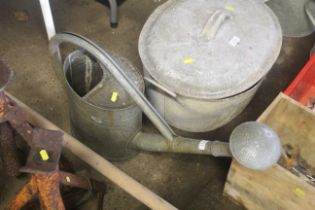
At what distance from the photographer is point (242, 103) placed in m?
1.81

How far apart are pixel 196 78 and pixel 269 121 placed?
18.1 inches

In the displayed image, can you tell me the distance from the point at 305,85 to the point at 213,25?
2.24 ft

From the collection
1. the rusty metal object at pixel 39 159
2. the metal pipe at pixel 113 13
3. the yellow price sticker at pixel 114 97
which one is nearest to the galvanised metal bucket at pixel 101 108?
the yellow price sticker at pixel 114 97

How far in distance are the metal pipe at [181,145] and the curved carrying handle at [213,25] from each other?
0.45 metres

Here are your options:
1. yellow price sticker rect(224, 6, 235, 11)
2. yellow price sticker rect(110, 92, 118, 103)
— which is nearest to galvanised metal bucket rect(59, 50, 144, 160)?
yellow price sticker rect(110, 92, 118, 103)

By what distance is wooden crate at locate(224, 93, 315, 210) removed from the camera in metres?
1.39

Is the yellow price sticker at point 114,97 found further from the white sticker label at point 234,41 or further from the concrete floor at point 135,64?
the white sticker label at point 234,41

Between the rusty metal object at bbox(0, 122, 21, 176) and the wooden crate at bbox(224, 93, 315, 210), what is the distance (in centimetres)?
89

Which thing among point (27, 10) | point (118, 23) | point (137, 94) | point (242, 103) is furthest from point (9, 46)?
point (242, 103)

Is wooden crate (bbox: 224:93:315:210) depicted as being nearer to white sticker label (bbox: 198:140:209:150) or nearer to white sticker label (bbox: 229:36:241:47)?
white sticker label (bbox: 198:140:209:150)

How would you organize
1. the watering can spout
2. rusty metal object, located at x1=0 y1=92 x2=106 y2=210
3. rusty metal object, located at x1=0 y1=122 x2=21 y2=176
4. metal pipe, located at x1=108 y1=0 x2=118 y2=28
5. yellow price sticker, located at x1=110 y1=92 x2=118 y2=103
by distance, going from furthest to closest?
metal pipe, located at x1=108 y1=0 x2=118 y2=28, yellow price sticker, located at x1=110 y1=92 x2=118 y2=103, rusty metal object, located at x1=0 y1=122 x2=21 y2=176, the watering can spout, rusty metal object, located at x1=0 y1=92 x2=106 y2=210

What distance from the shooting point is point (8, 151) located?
60.8 inches

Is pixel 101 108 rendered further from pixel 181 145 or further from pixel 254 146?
pixel 254 146

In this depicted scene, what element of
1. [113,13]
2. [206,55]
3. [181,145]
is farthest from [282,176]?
[113,13]
